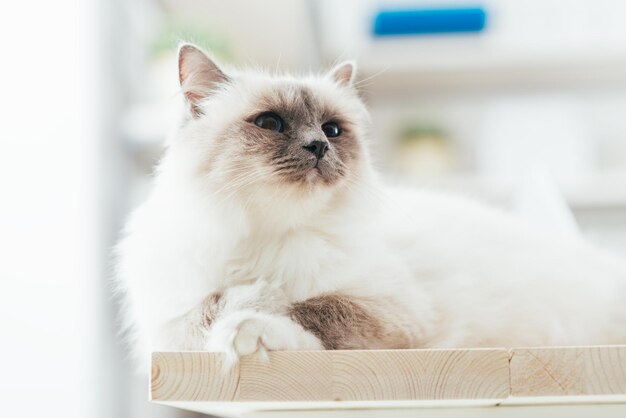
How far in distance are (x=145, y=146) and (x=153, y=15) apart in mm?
563

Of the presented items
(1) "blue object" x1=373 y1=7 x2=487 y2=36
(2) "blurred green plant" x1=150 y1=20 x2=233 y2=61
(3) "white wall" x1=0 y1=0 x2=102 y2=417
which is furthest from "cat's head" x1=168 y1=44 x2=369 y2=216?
(1) "blue object" x1=373 y1=7 x2=487 y2=36

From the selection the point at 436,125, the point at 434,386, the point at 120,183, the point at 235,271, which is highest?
the point at 436,125

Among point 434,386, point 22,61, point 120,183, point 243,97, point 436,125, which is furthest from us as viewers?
point 436,125

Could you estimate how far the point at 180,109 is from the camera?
140cm

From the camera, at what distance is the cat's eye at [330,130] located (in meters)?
1.40

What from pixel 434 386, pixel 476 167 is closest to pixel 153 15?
pixel 476 167

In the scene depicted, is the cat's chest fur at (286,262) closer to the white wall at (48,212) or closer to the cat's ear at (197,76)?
the cat's ear at (197,76)

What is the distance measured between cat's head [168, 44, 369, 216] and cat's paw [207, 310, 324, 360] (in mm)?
247

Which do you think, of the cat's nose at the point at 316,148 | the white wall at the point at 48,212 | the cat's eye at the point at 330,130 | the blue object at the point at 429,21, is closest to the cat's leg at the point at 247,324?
the cat's nose at the point at 316,148

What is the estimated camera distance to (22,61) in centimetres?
188

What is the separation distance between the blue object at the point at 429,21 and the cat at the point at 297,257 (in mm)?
1173

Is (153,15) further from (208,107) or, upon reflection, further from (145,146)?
(208,107)

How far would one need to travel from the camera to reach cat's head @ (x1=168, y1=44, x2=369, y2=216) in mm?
1232

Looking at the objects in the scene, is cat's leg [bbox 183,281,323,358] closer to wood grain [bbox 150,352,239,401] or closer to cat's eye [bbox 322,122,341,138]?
wood grain [bbox 150,352,239,401]
